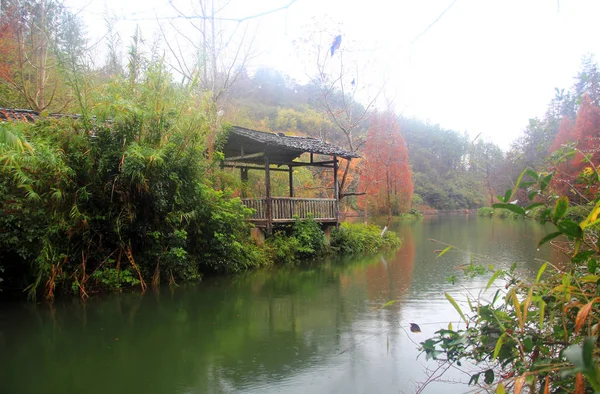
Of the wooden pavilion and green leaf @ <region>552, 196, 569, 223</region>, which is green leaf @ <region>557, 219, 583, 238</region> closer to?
green leaf @ <region>552, 196, 569, 223</region>

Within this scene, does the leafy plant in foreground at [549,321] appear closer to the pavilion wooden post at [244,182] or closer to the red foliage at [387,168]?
the pavilion wooden post at [244,182]

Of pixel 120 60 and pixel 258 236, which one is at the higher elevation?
pixel 120 60

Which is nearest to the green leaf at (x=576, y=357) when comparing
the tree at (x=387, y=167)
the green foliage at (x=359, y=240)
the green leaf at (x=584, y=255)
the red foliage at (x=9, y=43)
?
the green leaf at (x=584, y=255)

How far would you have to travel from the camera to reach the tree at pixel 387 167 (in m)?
25.5

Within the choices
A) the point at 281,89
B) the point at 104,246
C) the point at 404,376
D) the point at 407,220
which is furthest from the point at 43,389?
the point at 281,89

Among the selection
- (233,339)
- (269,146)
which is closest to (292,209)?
(269,146)

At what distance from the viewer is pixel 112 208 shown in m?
7.13

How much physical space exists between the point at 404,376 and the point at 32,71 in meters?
14.7

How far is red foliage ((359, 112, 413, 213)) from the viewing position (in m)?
25.5

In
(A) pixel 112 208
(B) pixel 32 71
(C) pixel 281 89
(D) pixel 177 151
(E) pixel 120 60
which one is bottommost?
(A) pixel 112 208

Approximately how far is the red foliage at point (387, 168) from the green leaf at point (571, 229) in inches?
895

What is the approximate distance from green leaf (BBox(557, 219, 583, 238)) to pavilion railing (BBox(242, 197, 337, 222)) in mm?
8852

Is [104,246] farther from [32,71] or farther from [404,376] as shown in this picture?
[32,71]

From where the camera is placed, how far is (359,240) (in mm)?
13508
